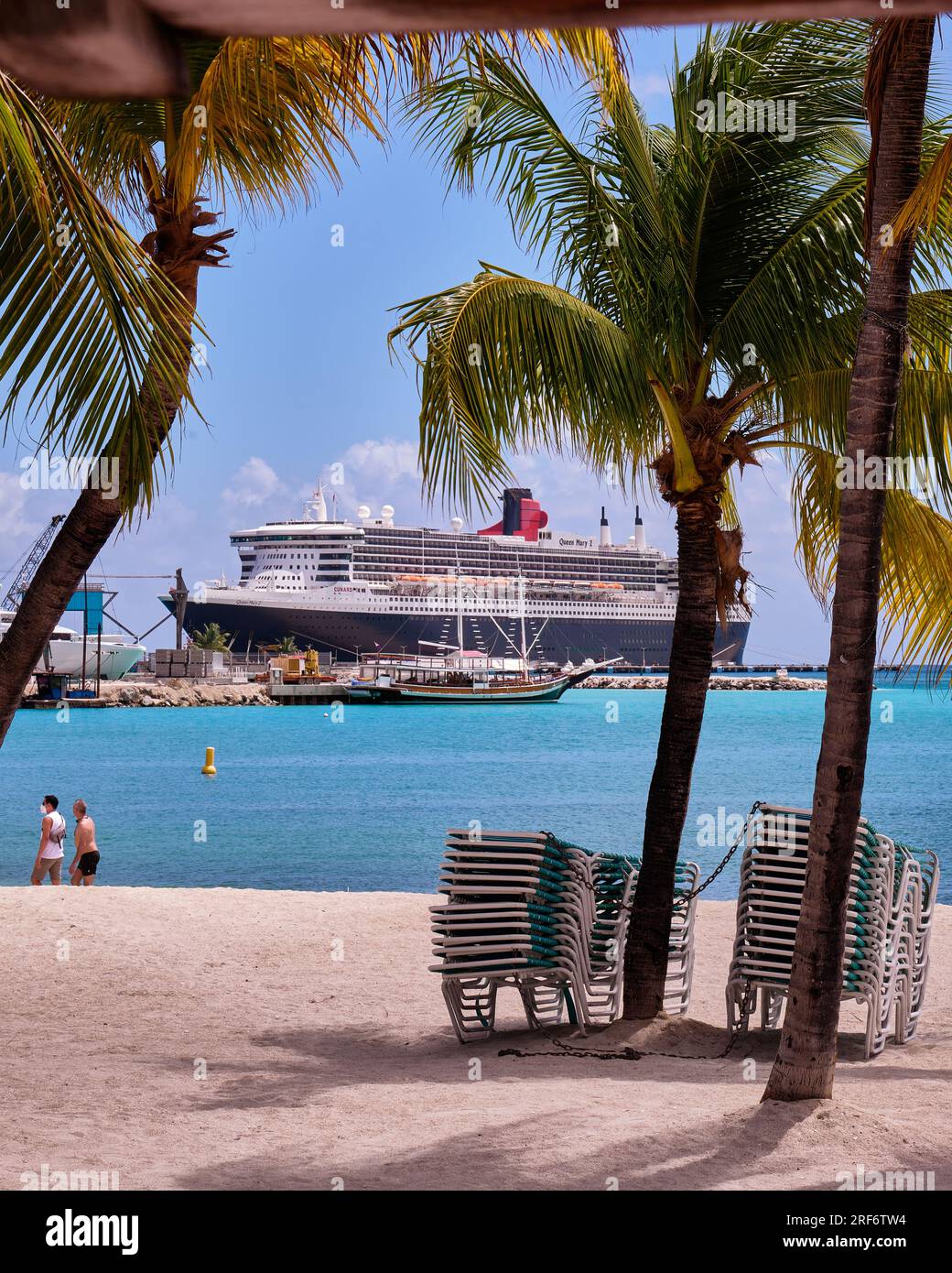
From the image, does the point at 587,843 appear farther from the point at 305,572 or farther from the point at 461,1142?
the point at 305,572

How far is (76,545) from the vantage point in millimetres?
5488

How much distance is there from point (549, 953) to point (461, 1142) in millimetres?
1914

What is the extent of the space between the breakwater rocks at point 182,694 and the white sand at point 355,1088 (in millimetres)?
77798

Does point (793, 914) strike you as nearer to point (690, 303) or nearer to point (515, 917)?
point (515, 917)

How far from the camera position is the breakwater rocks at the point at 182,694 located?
3364 inches

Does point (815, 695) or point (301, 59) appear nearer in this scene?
point (301, 59)

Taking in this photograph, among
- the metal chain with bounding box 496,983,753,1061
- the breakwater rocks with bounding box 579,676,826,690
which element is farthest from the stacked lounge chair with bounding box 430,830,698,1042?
the breakwater rocks with bounding box 579,676,826,690

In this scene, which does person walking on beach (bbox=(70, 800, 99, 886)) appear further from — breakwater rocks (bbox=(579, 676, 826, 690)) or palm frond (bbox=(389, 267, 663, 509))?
breakwater rocks (bbox=(579, 676, 826, 690))

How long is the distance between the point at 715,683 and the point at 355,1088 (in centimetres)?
13723

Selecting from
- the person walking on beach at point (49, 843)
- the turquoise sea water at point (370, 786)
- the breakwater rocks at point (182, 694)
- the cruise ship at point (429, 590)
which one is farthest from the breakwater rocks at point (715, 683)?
the person walking on beach at point (49, 843)

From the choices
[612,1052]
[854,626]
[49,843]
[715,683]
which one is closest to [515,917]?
[612,1052]

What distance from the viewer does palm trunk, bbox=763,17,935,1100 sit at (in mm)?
4352
